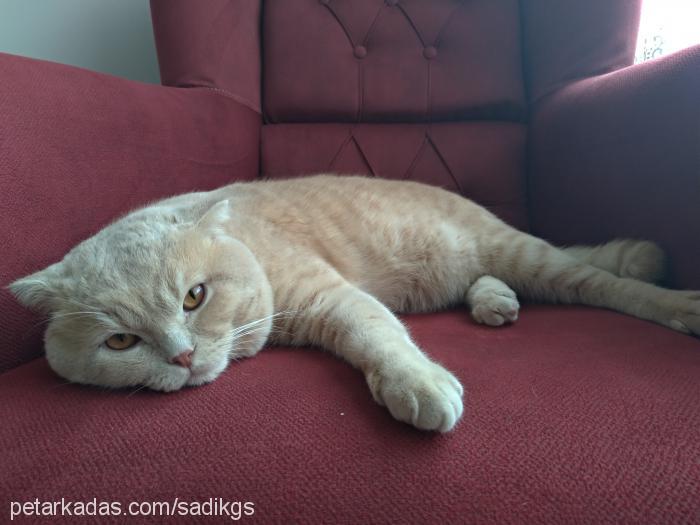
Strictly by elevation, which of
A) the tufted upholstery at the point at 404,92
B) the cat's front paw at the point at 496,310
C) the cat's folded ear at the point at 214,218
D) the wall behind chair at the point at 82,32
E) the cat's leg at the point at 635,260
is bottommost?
the cat's front paw at the point at 496,310

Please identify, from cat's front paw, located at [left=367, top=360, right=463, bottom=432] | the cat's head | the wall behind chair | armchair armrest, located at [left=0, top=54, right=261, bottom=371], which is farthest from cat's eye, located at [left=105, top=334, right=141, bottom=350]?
the wall behind chair

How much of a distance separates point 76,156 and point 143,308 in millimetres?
586

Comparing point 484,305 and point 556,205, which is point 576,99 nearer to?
point 556,205

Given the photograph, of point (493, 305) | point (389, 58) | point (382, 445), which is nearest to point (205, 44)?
point (389, 58)

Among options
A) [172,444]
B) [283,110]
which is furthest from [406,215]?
[172,444]

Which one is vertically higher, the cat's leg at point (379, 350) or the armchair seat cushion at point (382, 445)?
the cat's leg at point (379, 350)

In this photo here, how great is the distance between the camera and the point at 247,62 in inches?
74.9

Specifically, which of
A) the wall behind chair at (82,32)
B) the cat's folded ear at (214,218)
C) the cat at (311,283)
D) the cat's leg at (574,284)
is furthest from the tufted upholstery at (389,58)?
the cat's folded ear at (214,218)

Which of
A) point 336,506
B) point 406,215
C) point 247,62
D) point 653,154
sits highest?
point 247,62

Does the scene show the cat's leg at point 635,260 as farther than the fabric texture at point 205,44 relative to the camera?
No

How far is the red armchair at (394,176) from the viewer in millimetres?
604

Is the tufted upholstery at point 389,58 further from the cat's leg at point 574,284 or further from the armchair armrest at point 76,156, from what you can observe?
the cat's leg at point 574,284

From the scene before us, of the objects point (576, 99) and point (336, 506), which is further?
point (576, 99)

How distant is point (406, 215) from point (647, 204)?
2.29 ft
